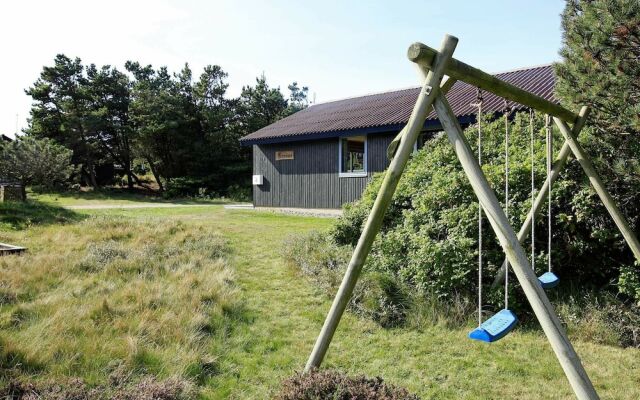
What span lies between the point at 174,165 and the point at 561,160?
27.9m

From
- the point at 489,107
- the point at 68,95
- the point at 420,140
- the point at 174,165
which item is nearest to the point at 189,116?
the point at 174,165

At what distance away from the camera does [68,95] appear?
91.0 ft

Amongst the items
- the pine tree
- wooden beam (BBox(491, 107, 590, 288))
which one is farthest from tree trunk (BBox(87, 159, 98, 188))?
the pine tree

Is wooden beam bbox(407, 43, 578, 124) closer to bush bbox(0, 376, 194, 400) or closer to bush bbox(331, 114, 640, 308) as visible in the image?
bush bbox(331, 114, 640, 308)

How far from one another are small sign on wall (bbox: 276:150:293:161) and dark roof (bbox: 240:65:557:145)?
0.56 meters

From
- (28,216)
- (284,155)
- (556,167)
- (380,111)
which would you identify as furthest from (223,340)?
(284,155)

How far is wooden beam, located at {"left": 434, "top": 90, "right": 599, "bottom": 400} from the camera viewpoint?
204cm

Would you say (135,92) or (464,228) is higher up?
(135,92)

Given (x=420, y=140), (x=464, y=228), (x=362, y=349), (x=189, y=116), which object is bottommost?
(x=362, y=349)

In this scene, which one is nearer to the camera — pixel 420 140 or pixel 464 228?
pixel 464 228

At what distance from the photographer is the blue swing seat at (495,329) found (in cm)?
228

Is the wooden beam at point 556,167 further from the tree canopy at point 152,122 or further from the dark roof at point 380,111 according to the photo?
the tree canopy at point 152,122

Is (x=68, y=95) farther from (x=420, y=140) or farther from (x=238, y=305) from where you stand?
(x=238, y=305)

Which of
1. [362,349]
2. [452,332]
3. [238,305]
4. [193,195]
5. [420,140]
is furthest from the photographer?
[193,195]
